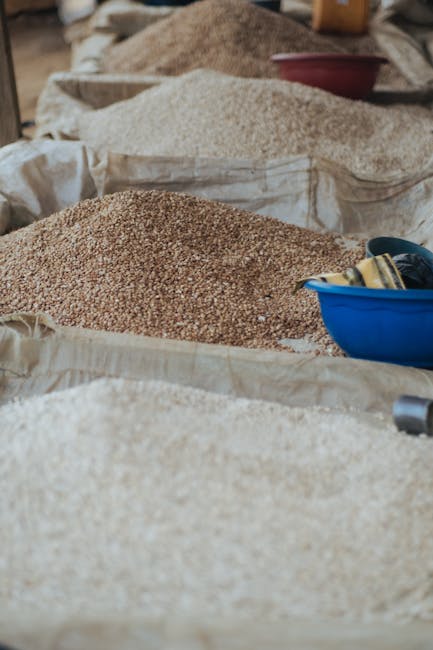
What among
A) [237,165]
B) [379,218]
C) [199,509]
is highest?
[199,509]

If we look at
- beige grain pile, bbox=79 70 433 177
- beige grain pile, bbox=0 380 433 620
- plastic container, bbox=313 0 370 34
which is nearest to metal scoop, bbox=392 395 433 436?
beige grain pile, bbox=0 380 433 620

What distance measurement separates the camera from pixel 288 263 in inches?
100.0

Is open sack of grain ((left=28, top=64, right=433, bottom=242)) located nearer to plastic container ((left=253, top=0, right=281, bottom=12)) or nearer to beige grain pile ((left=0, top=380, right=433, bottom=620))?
beige grain pile ((left=0, top=380, right=433, bottom=620))

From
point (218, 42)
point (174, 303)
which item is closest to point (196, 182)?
point (174, 303)

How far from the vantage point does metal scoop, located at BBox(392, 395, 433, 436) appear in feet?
5.32

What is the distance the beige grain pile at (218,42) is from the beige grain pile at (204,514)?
3.74 metres

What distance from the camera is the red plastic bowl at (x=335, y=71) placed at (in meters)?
4.38

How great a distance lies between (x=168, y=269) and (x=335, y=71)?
2.54 metres

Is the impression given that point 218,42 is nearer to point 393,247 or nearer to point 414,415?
point 393,247

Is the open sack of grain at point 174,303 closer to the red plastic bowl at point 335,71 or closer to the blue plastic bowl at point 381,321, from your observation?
the blue plastic bowl at point 381,321

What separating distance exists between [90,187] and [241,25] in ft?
8.89

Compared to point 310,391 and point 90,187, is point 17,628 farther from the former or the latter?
point 90,187

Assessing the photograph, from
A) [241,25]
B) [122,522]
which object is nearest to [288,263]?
[122,522]

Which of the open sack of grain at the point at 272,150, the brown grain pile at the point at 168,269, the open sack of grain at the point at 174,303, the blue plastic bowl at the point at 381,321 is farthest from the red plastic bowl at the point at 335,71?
the blue plastic bowl at the point at 381,321
